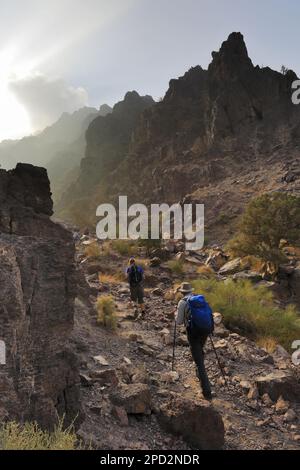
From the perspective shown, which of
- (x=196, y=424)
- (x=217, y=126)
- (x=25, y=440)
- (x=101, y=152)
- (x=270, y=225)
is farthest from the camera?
(x=101, y=152)

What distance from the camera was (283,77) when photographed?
52719 millimetres

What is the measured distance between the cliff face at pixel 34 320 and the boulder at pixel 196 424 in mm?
1198

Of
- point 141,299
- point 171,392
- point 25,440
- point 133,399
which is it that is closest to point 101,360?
point 171,392

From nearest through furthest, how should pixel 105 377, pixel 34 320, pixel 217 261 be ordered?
pixel 34 320 < pixel 105 377 < pixel 217 261

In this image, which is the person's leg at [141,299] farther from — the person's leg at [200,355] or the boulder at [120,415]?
the boulder at [120,415]

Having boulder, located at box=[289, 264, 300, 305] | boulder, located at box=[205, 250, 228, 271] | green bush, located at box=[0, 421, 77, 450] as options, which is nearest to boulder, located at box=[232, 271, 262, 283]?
boulder, located at box=[289, 264, 300, 305]

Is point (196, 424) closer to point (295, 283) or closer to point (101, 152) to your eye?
point (295, 283)

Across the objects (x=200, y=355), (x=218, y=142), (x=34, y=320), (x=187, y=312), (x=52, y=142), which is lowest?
(x=200, y=355)

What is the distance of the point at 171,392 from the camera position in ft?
19.2

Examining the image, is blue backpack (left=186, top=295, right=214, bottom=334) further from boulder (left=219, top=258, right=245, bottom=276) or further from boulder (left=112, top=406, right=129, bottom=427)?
boulder (left=219, top=258, right=245, bottom=276)

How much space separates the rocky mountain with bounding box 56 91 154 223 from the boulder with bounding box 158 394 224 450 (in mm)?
65888

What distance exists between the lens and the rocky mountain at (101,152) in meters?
75.4

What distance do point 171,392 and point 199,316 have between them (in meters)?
1.14
